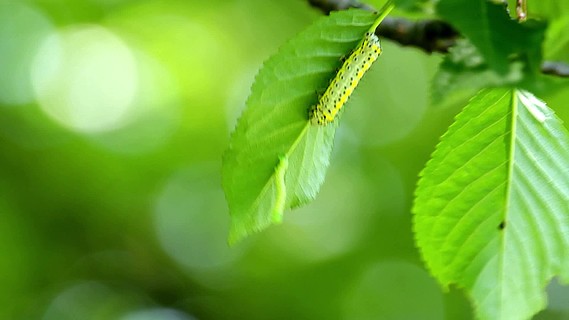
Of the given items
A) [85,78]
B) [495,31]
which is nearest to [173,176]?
[85,78]

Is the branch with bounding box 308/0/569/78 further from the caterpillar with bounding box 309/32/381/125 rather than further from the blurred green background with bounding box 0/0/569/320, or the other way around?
the blurred green background with bounding box 0/0/569/320

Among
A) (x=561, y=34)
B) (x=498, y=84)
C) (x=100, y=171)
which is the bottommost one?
(x=498, y=84)

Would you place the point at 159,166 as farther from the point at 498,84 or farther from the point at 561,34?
the point at 498,84

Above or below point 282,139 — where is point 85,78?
above

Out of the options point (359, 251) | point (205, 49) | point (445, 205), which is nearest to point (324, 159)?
point (445, 205)

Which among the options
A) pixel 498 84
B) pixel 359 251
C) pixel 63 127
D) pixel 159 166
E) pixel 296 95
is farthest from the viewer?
pixel 359 251

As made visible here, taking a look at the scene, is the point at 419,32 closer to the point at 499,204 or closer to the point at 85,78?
the point at 499,204

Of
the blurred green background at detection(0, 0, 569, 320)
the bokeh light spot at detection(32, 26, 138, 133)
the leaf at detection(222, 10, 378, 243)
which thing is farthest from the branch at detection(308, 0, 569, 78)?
the bokeh light spot at detection(32, 26, 138, 133)
